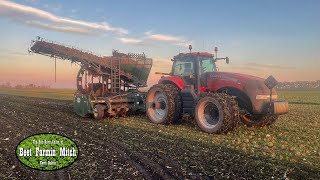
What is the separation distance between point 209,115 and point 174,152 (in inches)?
143

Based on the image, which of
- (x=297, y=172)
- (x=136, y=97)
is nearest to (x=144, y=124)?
(x=136, y=97)

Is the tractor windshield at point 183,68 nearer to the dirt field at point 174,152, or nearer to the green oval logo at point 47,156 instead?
the dirt field at point 174,152

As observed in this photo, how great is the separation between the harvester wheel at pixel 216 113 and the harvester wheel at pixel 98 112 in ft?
16.6

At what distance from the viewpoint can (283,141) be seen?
9688 millimetres

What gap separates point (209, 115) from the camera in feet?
37.2

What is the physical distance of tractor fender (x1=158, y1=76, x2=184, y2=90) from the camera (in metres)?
12.7

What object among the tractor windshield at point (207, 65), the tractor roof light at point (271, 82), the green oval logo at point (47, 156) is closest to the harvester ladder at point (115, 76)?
the tractor windshield at point (207, 65)

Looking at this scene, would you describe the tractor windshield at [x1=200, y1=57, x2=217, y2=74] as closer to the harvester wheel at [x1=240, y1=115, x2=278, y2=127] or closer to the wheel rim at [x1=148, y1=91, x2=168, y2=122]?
the wheel rim at [x1=148, y1=91, x2=168, y2=122]

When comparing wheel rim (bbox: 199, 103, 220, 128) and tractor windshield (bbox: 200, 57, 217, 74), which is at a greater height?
tractor windshield (bbox: 200, 57, 217, 74)

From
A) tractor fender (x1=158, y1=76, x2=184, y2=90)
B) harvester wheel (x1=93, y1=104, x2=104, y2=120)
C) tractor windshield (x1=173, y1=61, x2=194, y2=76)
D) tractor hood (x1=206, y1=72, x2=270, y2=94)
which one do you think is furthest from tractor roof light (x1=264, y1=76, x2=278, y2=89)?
harvester wheel (x1=93, y1=104, x2=104, y2=120)

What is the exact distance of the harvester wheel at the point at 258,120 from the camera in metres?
11.9

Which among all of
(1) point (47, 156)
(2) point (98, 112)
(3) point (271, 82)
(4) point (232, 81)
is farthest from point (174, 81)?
(1) point (47, 156)

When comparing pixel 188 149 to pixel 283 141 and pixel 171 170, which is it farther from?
pixel 283 141

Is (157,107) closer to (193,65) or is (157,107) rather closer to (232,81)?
(193,65)
